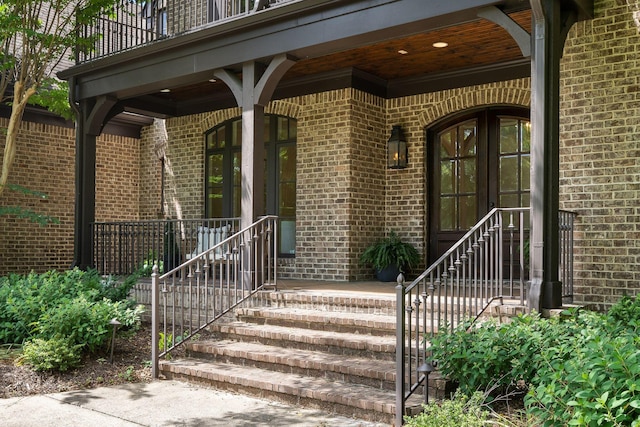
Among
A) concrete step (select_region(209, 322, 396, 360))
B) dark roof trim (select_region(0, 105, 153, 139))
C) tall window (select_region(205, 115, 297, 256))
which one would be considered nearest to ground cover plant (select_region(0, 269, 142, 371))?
concrete step (select_region(209, 322, 396, 360))

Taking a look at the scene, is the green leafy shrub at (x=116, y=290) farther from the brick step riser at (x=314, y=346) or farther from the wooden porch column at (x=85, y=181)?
the wooden porch column at (x=85, y=181)

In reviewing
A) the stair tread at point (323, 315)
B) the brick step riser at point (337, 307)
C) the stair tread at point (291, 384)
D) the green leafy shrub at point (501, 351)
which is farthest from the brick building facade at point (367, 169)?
the stair tread at point (291, 384)

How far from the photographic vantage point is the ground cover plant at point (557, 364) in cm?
328

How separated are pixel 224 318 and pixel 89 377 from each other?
5.66 ft

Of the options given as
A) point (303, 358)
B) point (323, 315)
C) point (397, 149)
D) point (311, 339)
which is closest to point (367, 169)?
point (397, 149)

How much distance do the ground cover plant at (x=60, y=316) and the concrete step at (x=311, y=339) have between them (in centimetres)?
104

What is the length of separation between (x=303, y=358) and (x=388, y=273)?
352cm

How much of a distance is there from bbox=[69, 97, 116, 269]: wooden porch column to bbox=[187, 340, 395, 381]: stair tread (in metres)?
4.05

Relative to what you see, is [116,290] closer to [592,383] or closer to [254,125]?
[254,125]

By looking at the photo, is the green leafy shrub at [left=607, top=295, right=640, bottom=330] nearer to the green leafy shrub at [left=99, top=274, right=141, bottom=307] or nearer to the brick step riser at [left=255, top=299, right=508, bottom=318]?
the brick step riser at [left=255, top=299, right=508, bottom=318]

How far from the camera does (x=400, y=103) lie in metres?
9.66

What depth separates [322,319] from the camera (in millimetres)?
6469

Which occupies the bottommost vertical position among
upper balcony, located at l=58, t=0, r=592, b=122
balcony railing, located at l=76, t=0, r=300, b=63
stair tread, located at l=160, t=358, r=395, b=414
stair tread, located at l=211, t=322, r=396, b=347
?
stair tread, located at l=160, t=358, r=395, b=414

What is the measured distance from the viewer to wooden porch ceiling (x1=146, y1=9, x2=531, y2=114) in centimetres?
760
